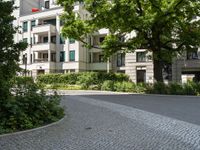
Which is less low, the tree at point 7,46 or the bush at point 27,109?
the tree at point 7,46

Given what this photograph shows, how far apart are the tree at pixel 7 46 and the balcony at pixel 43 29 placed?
133 ft

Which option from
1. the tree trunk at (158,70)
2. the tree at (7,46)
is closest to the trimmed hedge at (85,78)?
the tree trunk at (158,70)

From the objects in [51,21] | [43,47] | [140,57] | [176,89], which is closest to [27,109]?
[176,89]

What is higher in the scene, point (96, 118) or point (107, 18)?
point (107, 18)

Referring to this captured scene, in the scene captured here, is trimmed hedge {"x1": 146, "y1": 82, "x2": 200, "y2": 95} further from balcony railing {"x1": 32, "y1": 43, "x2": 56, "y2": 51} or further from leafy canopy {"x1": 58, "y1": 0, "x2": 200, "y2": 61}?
balcony railing {"x1": 32, "y1": 43, "x2": 56, "y2": 51}

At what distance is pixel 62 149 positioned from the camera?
20.4ft

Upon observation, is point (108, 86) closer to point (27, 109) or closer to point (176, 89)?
point (176, 89)

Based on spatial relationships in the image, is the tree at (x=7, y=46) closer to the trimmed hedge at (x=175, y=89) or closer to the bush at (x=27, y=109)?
the bush at (x=27, y=109)

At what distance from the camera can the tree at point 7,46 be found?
965cm

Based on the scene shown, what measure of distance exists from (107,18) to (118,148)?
18217 mm

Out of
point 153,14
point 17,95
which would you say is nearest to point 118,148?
point 17,95

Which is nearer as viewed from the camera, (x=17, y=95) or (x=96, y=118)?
(x=17, y=95)

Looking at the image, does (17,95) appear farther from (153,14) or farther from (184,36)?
(184,36)

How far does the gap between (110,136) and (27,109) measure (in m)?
2.66
